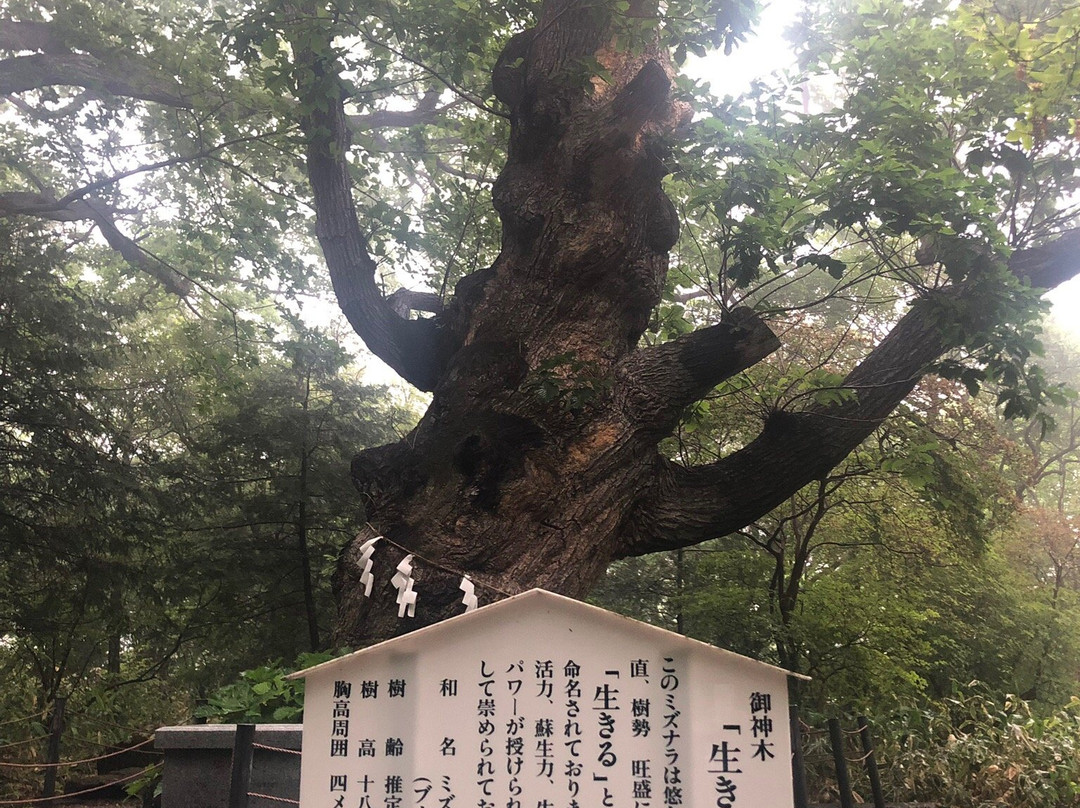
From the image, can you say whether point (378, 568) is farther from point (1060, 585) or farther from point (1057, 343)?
point (1057, 343)

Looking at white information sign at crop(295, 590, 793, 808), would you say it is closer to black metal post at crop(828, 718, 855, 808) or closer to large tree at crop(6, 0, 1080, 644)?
black metal post at crop(828, 718, 855, 808)

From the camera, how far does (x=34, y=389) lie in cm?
664

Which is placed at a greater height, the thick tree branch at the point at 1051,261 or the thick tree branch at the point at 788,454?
the thick tree branch at the point at 1051,261

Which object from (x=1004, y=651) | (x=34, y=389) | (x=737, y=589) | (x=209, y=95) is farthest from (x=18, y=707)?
(x=1004, y=651)

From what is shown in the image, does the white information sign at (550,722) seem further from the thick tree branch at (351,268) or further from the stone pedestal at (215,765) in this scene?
the thick tree branch at (351,268)

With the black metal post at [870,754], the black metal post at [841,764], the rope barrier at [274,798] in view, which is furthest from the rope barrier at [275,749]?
the black metal post at [870,754]

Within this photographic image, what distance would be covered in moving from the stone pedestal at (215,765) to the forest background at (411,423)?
1505mm

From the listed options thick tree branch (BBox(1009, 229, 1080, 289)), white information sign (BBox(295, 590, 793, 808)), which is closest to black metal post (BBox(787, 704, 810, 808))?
white information sign (BBox(295, 590, 793, 808))

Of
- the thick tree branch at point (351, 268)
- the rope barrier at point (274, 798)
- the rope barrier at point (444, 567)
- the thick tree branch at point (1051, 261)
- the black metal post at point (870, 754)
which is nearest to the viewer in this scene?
the rope barrier at point (274, 798)

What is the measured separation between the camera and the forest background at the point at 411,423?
4.24 m

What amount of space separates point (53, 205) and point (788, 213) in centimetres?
609

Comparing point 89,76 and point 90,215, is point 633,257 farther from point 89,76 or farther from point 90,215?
point 90,215

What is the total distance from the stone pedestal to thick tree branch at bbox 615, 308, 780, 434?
2.28 m

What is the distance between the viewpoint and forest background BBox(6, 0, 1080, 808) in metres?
4.24
